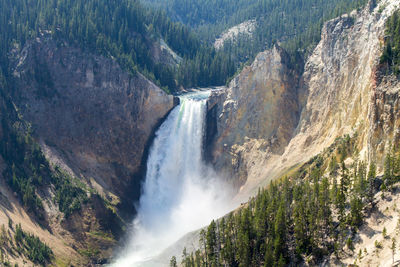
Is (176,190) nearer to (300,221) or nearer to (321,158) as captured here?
(321,158)

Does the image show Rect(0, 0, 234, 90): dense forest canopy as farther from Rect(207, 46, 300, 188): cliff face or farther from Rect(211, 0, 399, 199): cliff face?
Rect(211, 0, 399, 199): cliff face

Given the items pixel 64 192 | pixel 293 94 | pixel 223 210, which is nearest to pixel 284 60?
pixel 293 94

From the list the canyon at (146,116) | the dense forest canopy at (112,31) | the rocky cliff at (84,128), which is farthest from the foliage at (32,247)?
the dense forest canopy at (112,31)

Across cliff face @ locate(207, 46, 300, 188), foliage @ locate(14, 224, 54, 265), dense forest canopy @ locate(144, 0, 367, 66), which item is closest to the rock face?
cliff face @ locate(207, 46, 300, 188)

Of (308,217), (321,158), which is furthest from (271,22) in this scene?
(308,217)

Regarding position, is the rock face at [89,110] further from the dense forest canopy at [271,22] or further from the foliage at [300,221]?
the dense forest canopy at [271,22]

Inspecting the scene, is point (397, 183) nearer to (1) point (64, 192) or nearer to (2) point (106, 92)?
(1) point (64, 192)
